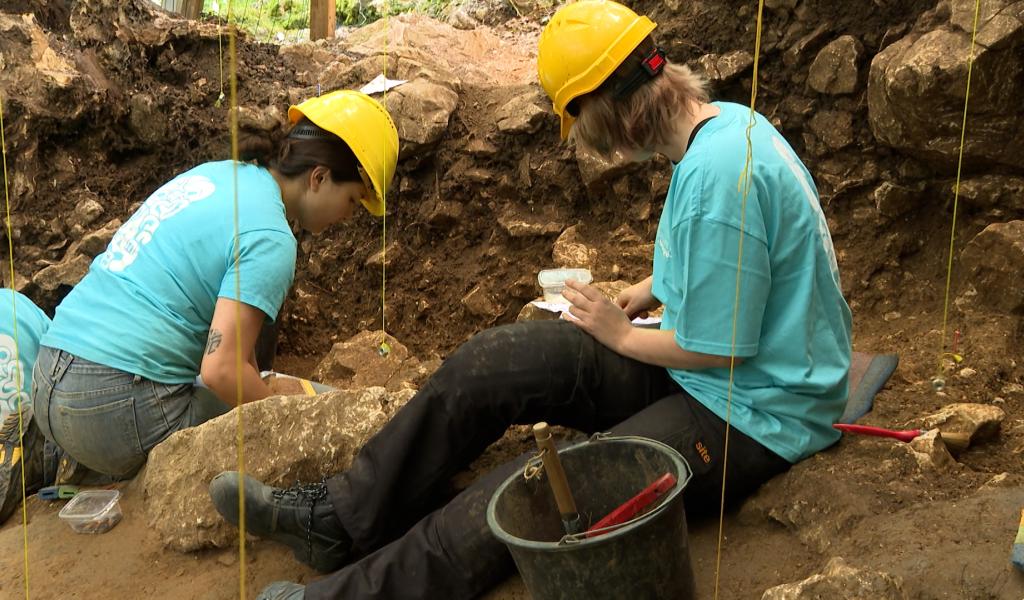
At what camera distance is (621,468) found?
6.73ft

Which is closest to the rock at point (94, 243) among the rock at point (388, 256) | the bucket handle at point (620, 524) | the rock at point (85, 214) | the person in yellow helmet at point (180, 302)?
the rock at point (85, 214)

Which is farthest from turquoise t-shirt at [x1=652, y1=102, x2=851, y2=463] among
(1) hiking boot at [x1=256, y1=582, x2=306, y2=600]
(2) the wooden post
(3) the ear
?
(2) the wooden post

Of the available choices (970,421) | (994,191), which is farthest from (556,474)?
(994,191)

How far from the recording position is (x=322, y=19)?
6266 millimetres

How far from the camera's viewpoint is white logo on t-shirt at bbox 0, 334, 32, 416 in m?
3.03

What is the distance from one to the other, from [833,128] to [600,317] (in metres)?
2.06

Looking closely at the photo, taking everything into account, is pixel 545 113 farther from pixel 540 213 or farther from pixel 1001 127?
→ pixel 1001 127

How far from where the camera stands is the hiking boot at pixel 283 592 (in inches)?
84.6

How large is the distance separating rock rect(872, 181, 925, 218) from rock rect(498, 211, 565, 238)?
149 centimetres

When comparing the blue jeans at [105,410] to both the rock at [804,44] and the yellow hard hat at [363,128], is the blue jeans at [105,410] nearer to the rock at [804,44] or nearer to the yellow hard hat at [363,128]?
the yellow hard hat at [363,128]

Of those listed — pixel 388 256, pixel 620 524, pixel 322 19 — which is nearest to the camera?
pixel 620 524

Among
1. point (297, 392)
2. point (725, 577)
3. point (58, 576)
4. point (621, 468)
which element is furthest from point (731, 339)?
point (58, 576)

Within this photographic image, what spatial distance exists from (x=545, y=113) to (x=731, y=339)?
8.70ft

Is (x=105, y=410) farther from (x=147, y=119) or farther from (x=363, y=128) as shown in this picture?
(x=147, y=119)
